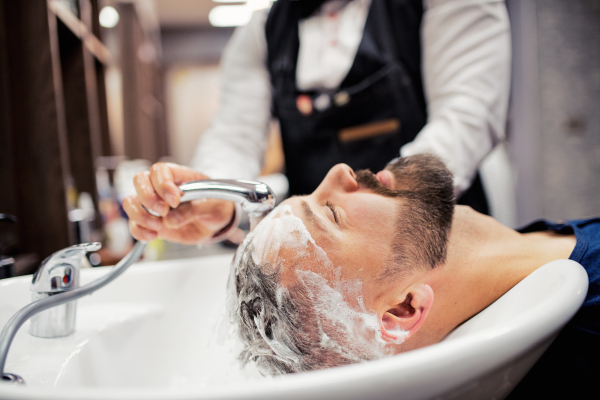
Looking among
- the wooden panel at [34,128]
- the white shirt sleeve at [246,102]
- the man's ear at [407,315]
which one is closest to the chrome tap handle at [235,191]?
the man's ear at [407,315]

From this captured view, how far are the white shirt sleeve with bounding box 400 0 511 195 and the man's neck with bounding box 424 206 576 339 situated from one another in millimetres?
215

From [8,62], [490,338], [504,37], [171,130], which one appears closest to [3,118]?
[8,62]

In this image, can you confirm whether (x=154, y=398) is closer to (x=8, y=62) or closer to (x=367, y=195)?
(x=367, y=195)

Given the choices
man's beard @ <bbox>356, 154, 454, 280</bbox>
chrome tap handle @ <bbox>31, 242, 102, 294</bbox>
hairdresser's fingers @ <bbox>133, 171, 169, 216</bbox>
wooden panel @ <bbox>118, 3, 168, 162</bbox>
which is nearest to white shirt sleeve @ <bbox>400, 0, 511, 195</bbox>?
man's beard @ <bbox>356, 154, 454, 280</bbox>

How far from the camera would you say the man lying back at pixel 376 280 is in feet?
1.77

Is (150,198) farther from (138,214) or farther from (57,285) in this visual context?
(57,285)

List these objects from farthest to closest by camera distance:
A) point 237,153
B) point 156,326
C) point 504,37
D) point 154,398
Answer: point 237,153
point 504,37
point 156,326
point 154,398

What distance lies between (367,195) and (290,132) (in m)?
0.54

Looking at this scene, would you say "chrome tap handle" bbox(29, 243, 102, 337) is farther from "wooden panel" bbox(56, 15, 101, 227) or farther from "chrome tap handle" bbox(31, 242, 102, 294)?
"wooden panel" bbox(56, 15, 101, 227)

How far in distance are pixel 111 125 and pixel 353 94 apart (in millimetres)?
1445

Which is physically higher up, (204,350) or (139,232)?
(139,232)

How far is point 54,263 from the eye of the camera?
0.56 m

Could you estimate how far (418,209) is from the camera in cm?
61

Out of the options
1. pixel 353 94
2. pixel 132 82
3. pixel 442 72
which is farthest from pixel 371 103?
pixel 132 82
